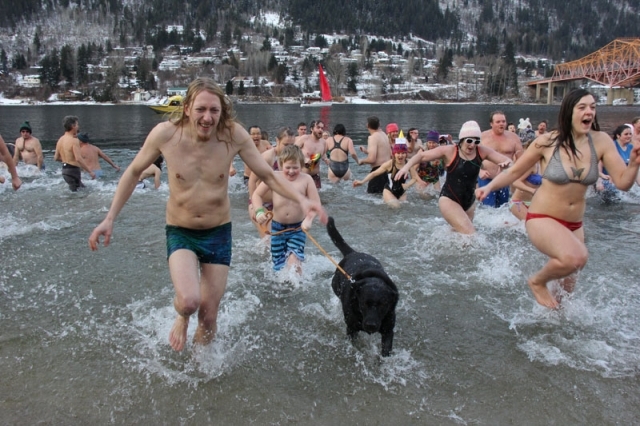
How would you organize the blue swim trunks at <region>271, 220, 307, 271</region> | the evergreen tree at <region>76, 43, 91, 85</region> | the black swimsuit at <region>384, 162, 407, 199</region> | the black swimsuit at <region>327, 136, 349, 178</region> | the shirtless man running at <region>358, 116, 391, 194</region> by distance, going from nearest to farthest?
the blue swim trunks at <region>271, 220, 307, 271</region>, the black swimsuit at <region>384, 162, 407, 199</region>, the shirtless man running at <region>358, 116, 391, 194</region>, the black swimsuit at <region>327, 136, 349, 178</region>, the evergreen tree at <region>76, 43, 91, 85</region>

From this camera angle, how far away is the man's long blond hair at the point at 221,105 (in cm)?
313

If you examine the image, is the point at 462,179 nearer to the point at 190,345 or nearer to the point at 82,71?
the point at 190,345

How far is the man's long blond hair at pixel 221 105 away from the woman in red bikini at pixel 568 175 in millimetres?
2564

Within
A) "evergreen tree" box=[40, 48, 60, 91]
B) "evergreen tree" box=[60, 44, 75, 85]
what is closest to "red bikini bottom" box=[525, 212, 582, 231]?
"evergreen tree" box=[40, 48, 60, 91]

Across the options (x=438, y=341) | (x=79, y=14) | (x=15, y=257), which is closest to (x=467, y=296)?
(x=438, y=341)

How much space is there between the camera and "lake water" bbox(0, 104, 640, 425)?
315 cm

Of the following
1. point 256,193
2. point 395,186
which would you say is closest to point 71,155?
point 256,193

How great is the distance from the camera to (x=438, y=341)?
405 centimetres

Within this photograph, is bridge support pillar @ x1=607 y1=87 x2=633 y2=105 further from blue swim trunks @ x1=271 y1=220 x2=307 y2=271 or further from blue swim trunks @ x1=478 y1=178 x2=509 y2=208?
blue swim trunks @ x1=271 y1=220 x2=307 y2=271

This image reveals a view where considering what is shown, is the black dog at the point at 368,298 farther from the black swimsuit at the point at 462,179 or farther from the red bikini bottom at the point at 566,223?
the black swimsuit at the point at 462,179

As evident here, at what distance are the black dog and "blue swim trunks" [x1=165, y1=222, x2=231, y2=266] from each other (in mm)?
971

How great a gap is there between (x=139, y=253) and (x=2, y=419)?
3481 millimetres

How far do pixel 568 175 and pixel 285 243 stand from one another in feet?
9.72

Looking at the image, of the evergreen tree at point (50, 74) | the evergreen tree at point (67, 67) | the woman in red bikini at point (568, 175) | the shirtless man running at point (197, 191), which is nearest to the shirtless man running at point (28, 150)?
the shirtless man running at point (197, 191)
